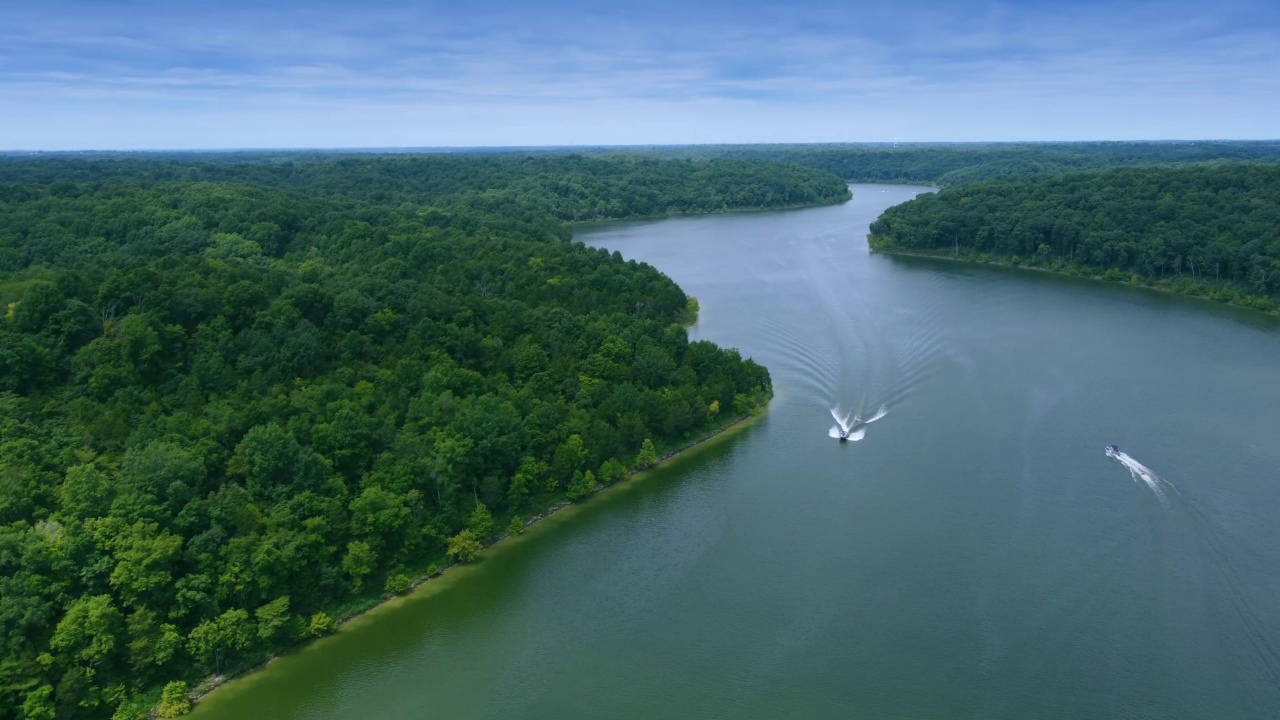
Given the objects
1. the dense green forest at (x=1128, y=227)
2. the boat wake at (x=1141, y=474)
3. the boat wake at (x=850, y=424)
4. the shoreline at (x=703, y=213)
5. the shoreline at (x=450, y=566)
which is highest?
the dense green forest at (x=1128, y=227)

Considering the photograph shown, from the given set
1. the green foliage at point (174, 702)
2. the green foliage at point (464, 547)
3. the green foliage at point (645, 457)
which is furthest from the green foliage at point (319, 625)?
the green foliage at point (645, 457)

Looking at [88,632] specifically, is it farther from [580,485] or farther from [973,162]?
[973,162]

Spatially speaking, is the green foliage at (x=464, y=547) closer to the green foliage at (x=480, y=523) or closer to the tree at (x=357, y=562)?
the green foliage at (x=480, y=523)

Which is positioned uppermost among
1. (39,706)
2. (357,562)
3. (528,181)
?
(528,181)

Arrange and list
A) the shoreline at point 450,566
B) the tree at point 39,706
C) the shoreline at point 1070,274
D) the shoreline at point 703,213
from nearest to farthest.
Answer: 1. the tree at point 39,706
2. the shoreline at point 450,566
3. the shoreline at point 1070,274
4. the shoreline at point 703,213

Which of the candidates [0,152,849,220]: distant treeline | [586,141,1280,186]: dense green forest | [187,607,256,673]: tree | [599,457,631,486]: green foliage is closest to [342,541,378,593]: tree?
[187,607,256,673]: tree

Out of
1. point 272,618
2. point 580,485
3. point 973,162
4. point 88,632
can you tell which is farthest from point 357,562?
point 973,162
